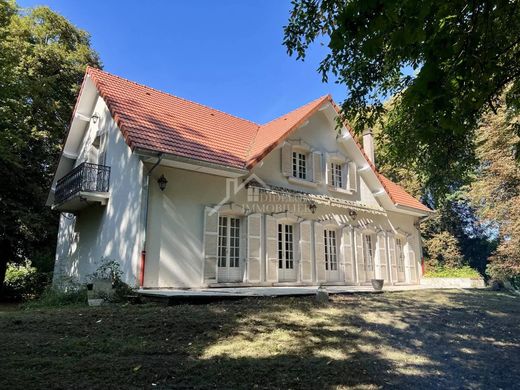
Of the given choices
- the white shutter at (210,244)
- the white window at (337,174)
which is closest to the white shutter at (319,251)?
the white window at (337,174)

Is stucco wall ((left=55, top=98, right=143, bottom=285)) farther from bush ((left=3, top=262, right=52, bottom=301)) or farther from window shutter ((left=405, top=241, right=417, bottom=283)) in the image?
window shutter ((left=405, top=241, right=417, bottom=283))

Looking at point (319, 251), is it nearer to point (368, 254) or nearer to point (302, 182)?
point (302, 182)

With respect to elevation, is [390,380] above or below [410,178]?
below

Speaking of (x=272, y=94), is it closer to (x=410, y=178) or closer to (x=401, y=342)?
(x=401, y=342)

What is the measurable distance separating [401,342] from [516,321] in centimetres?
375

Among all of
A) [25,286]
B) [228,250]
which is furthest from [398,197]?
[25,286]

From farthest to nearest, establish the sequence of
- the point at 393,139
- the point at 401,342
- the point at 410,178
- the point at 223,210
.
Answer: the point at 410,178, the point at 223,210, the point at 393,139, the point at 401,342

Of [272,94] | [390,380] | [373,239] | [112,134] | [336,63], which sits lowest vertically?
[390,380]

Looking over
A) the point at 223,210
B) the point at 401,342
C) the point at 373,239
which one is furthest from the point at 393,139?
the point at 373,239

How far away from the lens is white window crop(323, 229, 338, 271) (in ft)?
47.0

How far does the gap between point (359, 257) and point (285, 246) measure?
12.1 feet

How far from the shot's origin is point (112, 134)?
12031mm

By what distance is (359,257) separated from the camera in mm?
15109

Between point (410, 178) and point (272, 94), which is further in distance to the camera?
point (410, 178)
